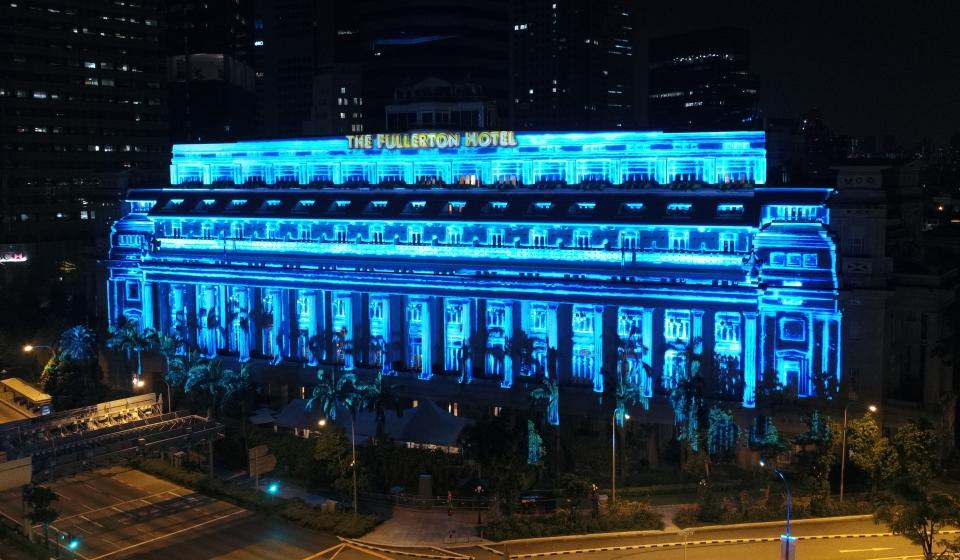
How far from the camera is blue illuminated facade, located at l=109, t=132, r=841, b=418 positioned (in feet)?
287

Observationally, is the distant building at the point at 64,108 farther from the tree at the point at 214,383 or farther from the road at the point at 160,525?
the road at the point at 160,525

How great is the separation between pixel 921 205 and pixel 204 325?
79.4 m

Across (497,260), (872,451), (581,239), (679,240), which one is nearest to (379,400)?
(497,260)

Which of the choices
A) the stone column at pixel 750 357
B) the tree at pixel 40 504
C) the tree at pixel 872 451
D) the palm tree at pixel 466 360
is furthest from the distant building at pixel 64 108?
the tree at pixel 872 451

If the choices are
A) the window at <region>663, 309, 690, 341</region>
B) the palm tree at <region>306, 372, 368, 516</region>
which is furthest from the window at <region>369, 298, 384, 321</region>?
the window at <region>663, 309, 690, 341</region>

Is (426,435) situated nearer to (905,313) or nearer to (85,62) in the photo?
(905,313)

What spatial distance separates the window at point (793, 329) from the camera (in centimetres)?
8569

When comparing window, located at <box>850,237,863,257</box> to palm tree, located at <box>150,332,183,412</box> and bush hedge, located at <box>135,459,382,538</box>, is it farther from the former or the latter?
palm tree, located at <box>150,332,183,412</box>

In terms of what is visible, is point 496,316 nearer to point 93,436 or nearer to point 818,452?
point 818,452

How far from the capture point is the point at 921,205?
10075 centimetres

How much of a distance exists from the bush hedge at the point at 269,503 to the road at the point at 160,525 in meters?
0.72

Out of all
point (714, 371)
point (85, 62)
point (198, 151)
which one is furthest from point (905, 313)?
point (85, 62)

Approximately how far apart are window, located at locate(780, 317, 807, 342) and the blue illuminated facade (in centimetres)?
12

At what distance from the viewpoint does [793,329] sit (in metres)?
86.2
